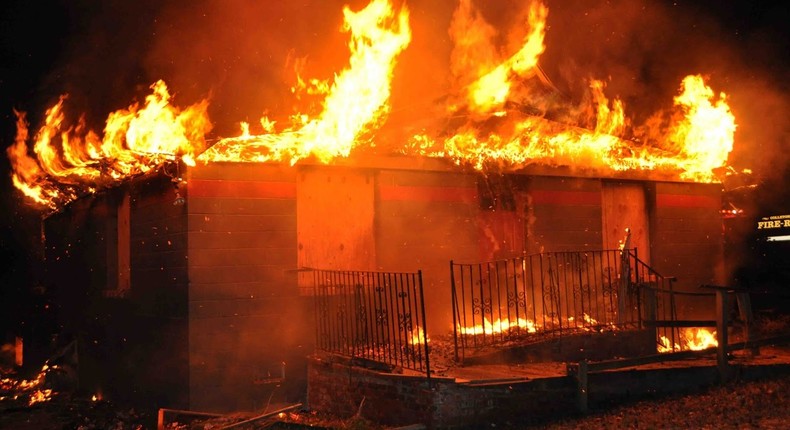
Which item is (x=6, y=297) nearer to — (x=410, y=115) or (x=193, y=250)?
(x=193, y=250)

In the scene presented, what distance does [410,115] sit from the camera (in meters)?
11.2

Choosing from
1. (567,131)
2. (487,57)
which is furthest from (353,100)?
(567,131)

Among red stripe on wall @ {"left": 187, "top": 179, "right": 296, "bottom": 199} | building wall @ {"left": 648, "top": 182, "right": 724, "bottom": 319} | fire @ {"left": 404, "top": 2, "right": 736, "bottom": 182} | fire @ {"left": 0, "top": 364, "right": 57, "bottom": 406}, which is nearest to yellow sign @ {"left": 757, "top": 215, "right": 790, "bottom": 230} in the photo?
building wall @ {"left": 648, "top": 182, "right": 724, "bottom": 319}

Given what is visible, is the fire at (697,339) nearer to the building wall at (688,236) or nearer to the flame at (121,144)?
the building wall at (688,236)

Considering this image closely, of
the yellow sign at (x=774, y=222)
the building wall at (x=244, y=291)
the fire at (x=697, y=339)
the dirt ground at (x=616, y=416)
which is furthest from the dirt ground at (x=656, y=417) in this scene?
the yellow sign at (x=774, y=222)

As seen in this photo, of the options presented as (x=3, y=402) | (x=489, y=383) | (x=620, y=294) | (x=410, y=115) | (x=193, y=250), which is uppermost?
(x=410, y=115)

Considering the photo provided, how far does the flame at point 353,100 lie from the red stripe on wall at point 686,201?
657 cm

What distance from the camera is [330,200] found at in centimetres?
1025

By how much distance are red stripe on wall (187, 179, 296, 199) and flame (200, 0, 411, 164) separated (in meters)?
0.38

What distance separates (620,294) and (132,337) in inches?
317

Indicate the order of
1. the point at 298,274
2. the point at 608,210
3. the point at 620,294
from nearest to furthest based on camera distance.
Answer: the point at 298,274 → the point at 620,294 → the point at 608,210

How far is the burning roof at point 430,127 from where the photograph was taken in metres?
9.77

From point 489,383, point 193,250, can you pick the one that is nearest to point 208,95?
point 193,250

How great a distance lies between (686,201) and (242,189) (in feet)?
31.3
